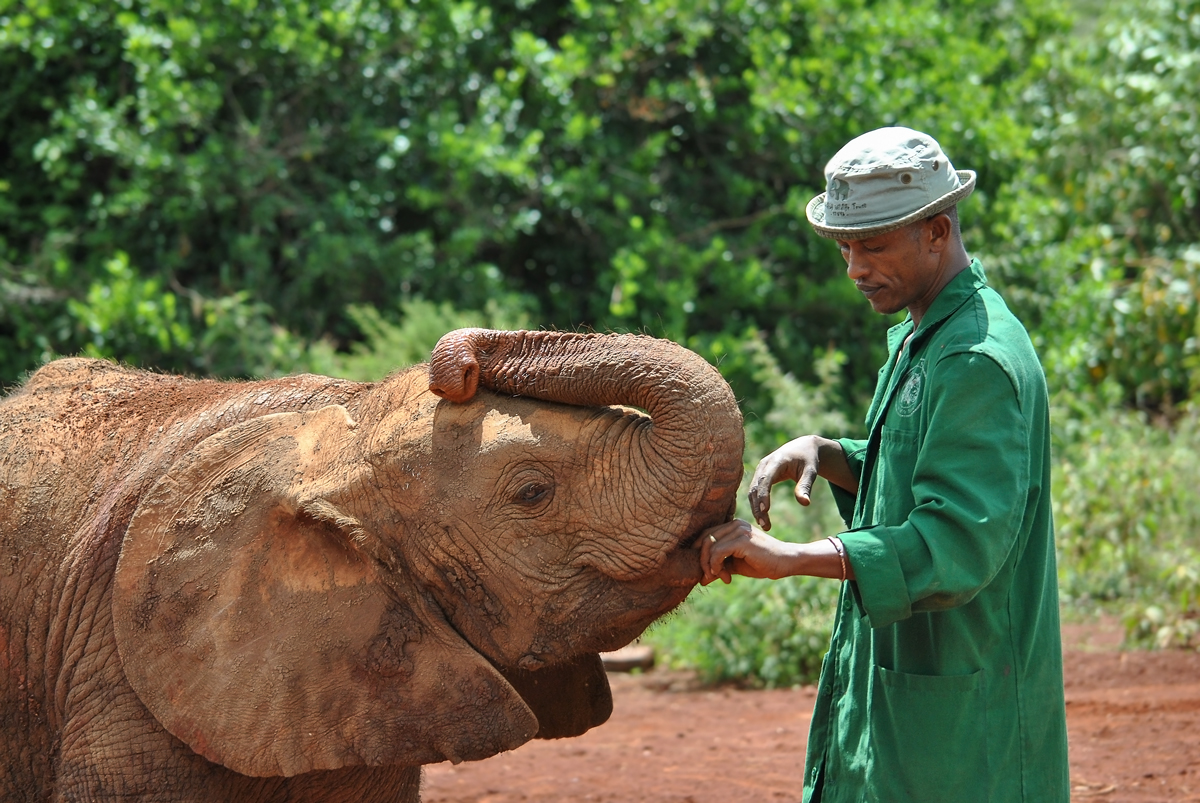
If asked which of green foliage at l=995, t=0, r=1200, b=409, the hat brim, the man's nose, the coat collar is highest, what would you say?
the hat brim

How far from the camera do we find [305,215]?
1146 centimetres

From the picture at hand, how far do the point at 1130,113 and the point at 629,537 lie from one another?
12447 mm

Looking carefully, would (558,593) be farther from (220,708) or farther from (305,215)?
(305,215)

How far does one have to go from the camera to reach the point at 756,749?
6.81 metres

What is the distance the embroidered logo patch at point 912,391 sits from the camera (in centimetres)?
312

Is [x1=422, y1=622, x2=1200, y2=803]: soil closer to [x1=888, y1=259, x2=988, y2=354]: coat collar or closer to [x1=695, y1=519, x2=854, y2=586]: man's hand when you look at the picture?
[x1=695, y1=519, x2=854, y2=586]: man's hand

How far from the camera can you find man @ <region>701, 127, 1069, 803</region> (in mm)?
2844

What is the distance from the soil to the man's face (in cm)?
324

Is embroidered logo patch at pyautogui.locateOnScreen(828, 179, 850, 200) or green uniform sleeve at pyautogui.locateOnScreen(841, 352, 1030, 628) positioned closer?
green uniform sleeve at pyautogui.locateOnScreen(841, 352, 1030, 628)

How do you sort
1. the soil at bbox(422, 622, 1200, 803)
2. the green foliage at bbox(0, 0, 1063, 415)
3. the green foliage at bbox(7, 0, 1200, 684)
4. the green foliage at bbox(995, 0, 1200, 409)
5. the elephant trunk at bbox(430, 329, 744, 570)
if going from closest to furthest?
the elephant trunk at bbox(430, 329, 744, 570) → the soil at bbox(422, 622, 1200, 803) → the green foliage at bbox(7, 0, 1200, 684) → the green foliage at bbox(0, 0, 1063, 415) → the green foliage at bbox(995, 0, 1200, 409)

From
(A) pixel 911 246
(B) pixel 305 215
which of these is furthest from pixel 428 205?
(A) pixel 911 246

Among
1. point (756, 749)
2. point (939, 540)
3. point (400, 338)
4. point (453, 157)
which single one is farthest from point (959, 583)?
point (453, 157)

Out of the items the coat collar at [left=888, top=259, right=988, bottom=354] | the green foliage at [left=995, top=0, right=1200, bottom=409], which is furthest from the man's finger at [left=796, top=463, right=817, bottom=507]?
the green foliage at [left=995, top=0, right=1200, bottom=409]

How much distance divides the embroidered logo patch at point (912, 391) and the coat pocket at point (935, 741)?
63 cm
